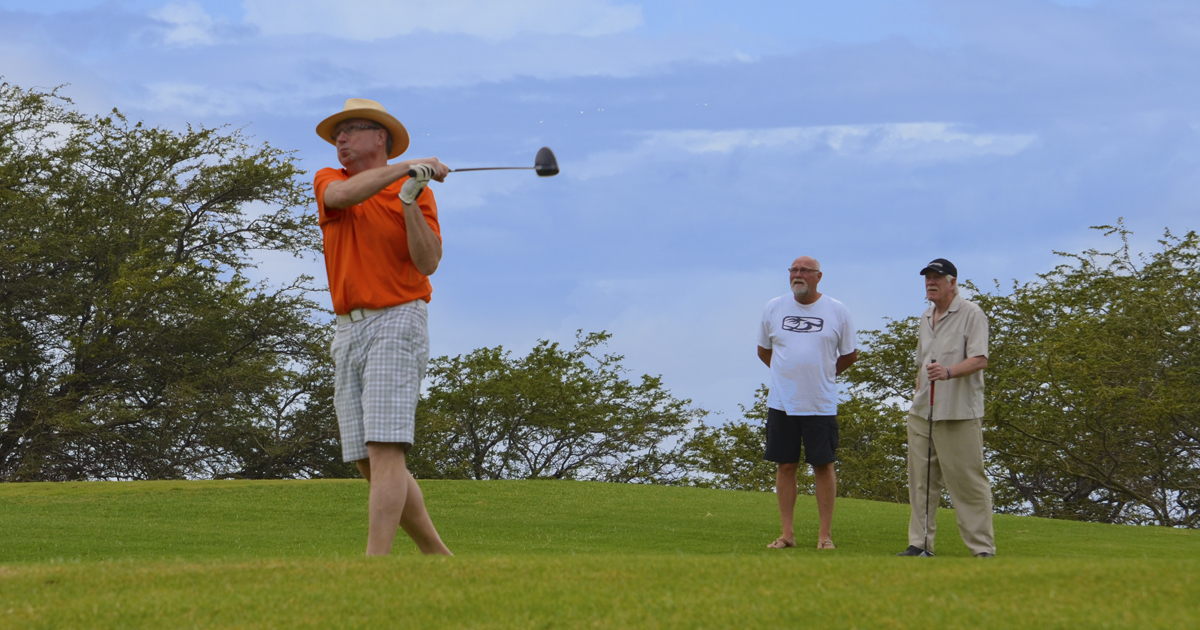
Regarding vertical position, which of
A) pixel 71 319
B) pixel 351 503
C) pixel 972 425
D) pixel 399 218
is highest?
pixel 71 319

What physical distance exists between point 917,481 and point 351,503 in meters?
8.27

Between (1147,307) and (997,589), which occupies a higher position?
(1147,307)

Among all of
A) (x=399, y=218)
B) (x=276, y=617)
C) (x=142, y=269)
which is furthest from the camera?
(x=142, y=269)

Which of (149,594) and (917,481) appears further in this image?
(917,481)

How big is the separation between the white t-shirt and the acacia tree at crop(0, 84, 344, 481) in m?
21.8

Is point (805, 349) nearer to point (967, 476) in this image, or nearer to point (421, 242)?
point (967, 476)

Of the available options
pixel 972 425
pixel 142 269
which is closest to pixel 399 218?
pixel 972 425

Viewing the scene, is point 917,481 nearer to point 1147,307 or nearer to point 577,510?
point 577,510

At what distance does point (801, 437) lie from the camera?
8.77 meters

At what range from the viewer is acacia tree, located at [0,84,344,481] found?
93.2 feet

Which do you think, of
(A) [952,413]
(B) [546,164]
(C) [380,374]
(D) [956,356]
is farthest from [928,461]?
(C) [380,374]

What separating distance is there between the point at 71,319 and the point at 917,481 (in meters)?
27.4

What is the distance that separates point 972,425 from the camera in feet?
24.9

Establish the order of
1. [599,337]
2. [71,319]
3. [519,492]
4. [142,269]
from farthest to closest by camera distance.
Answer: [599,337]
[71,319]
[142,269]
[519,492]
